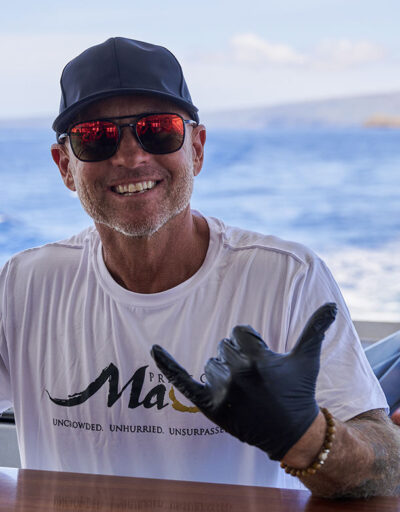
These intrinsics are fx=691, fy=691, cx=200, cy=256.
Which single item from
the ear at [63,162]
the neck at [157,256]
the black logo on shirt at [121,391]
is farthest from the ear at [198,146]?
the black logo on shirt at [121,391]

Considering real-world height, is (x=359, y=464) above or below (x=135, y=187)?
below

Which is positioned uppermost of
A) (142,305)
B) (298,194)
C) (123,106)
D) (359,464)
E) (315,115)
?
(123,106)

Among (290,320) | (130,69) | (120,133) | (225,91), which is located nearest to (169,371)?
(290,320)

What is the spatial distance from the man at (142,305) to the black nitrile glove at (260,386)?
28cm

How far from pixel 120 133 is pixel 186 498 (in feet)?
2.29

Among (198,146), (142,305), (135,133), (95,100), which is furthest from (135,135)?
(142,305)

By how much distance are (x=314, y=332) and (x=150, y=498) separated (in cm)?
33

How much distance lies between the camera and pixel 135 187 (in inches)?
53.2

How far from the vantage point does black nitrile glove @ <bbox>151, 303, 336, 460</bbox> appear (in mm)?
917

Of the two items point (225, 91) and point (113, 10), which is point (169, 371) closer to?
point (113, 10)

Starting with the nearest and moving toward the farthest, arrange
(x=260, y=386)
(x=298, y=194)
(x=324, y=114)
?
(x=260, y=386), (x=324, y=114), (x=298, y=194)

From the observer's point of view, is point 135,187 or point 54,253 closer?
point 135,187

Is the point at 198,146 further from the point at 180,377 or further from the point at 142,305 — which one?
the point at 180,377

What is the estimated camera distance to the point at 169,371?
957 mm
